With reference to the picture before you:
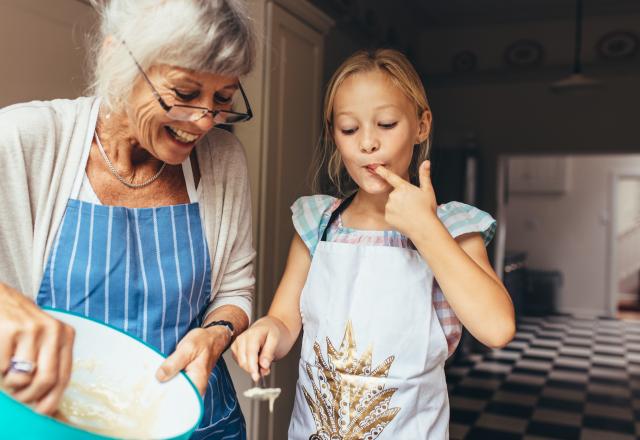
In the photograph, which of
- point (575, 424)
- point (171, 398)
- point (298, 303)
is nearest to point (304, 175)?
point (298, 303)

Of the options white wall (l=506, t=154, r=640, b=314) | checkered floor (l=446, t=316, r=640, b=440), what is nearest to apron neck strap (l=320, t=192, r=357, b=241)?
checkered floor (l=446, t=316, r=640, b=440)

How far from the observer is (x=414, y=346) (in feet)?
3.66

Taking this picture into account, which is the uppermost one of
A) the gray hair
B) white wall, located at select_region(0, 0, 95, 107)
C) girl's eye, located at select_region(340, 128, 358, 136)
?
white wall, located at select_region(0, 0, 95, 107)

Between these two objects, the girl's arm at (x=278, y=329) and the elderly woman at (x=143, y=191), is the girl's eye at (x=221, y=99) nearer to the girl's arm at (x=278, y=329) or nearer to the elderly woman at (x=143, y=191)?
the elderly woman at (x=143, y=191)

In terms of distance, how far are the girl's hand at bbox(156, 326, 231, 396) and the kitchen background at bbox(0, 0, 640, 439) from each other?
84 cm

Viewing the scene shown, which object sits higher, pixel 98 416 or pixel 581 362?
pixel 98 416

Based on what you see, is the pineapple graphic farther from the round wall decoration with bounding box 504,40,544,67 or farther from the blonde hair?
the round wall decoration with bounding box 504,40,544,67

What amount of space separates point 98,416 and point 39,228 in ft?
1.06

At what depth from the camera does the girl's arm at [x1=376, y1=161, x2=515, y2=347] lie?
0.99 metres

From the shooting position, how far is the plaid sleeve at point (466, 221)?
3.68 feet

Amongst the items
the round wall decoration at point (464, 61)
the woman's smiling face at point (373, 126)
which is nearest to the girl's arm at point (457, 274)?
the woman's smiling face at point (373, 126)

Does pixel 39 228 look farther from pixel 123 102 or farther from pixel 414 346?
pixel 414 346

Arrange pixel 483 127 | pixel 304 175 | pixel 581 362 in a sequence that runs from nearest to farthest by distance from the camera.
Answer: pixel 304 175 < pixel 581 362 < pixel 483 127

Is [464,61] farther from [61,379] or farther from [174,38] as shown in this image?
[61,379]
